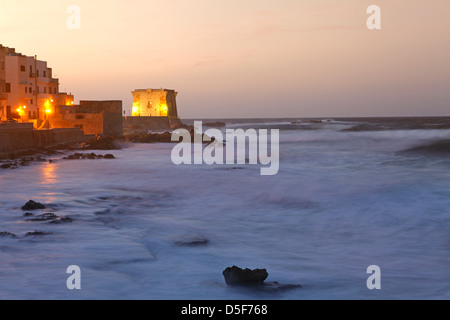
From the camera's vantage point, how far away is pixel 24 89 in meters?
37.7

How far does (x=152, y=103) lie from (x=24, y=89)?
26.8 m

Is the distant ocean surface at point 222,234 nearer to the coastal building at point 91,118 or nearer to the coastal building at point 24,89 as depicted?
the coastal building at point 91,118

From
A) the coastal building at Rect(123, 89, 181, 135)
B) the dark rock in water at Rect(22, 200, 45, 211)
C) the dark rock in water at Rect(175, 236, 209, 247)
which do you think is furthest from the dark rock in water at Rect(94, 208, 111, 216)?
the coastal building at Rect(123, 89, 181, 135)

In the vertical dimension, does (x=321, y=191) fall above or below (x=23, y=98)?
below

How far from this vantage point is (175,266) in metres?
6.42

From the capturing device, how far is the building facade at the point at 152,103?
63.2 meters

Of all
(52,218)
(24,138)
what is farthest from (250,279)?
(24,138)

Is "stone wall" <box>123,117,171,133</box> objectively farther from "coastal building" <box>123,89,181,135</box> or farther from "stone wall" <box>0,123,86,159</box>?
"stone wall" <box>0,123,86,159</box>

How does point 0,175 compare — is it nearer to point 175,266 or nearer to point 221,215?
point 221,215

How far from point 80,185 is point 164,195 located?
2.97m

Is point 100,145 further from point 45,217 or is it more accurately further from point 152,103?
point 152,103

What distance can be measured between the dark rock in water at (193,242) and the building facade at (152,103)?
184ft

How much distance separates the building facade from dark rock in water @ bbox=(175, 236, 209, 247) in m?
56.2
